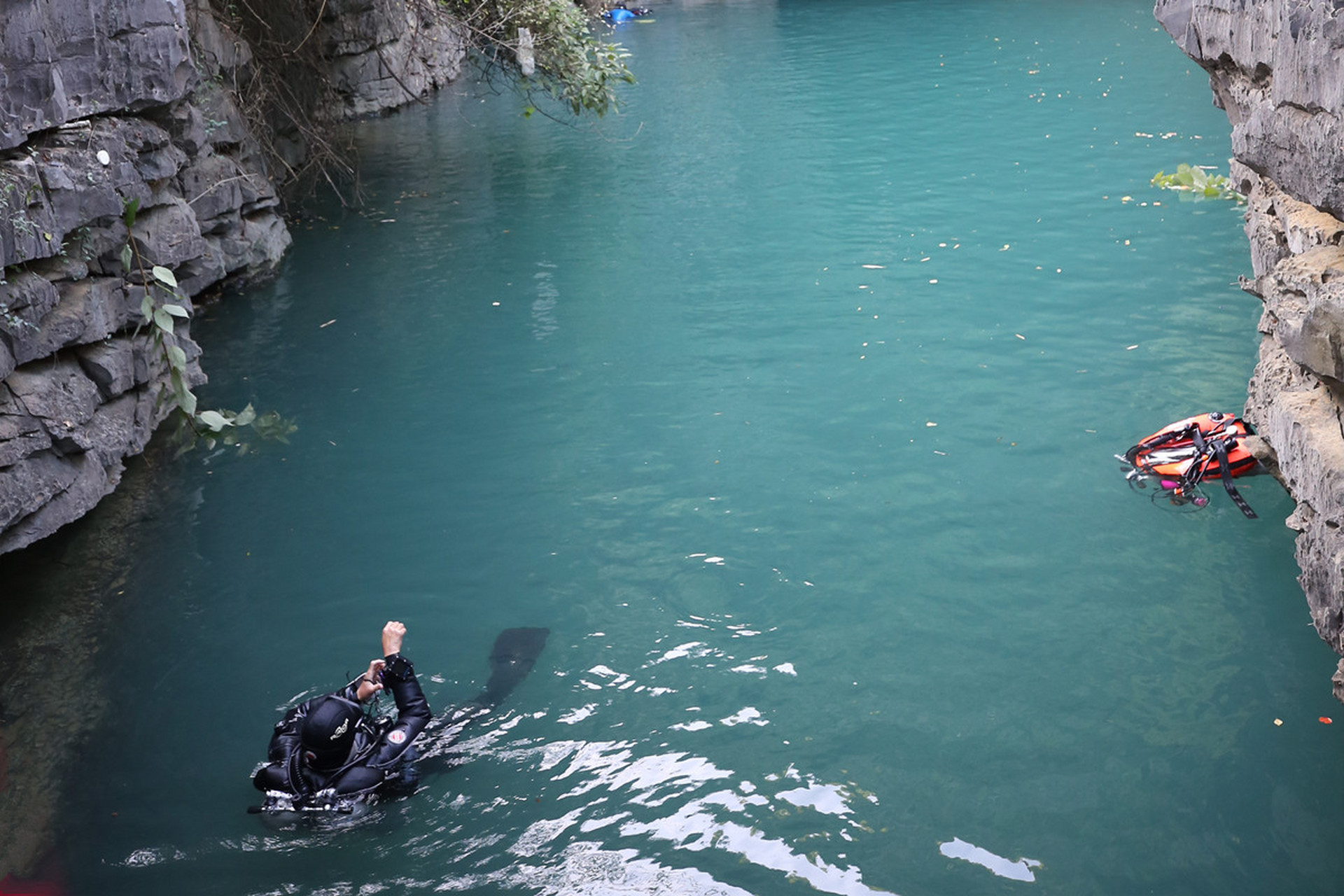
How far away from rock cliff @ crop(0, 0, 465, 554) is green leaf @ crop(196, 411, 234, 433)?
26 cm

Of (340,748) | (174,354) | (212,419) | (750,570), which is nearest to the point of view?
(340,748)

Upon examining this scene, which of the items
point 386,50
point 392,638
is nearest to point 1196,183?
point 392,638

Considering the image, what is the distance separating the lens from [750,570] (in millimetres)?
7270

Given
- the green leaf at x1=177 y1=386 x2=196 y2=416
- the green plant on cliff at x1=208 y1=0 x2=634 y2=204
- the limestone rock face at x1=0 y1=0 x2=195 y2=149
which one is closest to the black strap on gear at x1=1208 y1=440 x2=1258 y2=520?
the green leaf at x1=177 y1=386 x2=196 y2=416

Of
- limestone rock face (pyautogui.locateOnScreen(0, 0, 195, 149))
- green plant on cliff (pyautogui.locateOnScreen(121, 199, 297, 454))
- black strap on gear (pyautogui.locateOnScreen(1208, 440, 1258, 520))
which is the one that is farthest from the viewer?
green plant on cliff (pyautogui.locateOnScreen(121, 199, 297, 454))

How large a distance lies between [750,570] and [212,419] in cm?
479

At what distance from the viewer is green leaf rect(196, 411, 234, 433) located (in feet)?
29.8

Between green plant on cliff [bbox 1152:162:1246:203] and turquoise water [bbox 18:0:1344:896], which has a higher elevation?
green plant on cliff [bbox 1152:162:1246:203]

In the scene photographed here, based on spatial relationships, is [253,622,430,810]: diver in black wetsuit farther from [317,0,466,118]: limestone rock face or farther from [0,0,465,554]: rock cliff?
[317,0,466,118]: limestone rock face

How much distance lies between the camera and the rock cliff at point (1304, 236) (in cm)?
428

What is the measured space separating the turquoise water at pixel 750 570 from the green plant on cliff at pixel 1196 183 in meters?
0.38

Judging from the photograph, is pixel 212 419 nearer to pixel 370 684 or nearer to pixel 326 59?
pixel 370 684

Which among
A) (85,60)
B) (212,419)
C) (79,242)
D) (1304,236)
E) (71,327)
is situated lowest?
(212,419)

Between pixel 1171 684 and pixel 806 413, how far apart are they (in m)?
3.93
